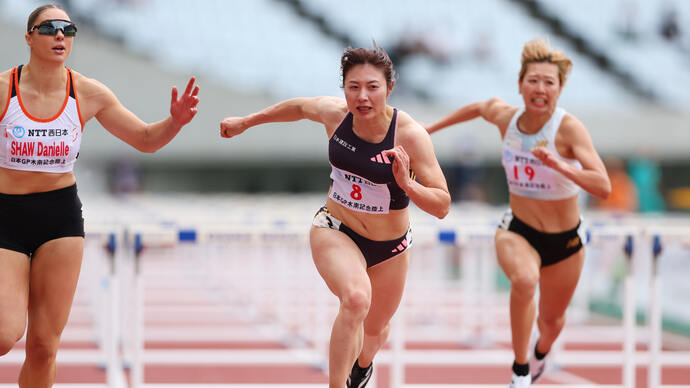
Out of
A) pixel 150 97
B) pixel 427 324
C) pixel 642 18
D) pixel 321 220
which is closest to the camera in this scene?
pixel 321 220

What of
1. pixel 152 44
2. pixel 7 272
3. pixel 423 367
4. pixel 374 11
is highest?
pixel 374 11

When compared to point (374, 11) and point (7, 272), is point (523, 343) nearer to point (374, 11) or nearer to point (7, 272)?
point (7, 272)

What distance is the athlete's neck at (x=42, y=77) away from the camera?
15.1 ft

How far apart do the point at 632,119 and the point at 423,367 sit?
16.4 m

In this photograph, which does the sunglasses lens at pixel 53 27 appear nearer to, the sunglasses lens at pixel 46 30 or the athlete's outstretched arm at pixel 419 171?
the sunglasses lens at pixel 46 30

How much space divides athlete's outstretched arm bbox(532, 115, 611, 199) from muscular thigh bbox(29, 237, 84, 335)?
2.53 metres

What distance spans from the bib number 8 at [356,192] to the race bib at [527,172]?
4.15ft

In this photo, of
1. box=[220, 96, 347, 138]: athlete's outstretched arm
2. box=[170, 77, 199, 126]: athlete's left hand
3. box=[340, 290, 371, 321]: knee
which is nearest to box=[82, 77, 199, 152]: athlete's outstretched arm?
box=[170, 77, 199, 126]: athlete's left hand

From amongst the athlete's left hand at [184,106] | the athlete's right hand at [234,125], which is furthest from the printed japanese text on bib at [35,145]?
the athlete's right hand at [234,125]

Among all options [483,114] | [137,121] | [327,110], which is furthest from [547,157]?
[137,121]

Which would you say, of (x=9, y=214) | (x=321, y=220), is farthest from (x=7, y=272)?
(x=321, y=220)

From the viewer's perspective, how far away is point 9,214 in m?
4.56

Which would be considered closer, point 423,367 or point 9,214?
point 9,214

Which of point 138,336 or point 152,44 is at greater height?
point 152,44
